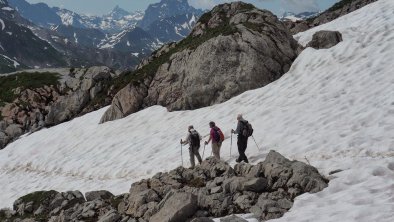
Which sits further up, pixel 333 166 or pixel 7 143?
pixel 7 143

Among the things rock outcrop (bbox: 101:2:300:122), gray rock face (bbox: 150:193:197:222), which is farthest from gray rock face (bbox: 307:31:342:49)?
gray rock face (bbox: 150:193:197:222)

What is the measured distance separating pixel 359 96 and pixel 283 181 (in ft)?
36.4

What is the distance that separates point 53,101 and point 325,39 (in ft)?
116

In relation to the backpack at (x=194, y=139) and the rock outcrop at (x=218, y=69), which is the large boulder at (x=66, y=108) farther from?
the backpack at (x=194, y=139)

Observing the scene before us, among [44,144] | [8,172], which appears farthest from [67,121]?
[8,172]

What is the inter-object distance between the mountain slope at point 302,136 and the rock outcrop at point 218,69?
132cm

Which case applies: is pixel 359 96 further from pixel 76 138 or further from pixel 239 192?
pixel 76 138

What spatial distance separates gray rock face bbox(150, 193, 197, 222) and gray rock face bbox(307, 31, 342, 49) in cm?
2350

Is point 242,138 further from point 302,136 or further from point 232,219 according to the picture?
point 232,219

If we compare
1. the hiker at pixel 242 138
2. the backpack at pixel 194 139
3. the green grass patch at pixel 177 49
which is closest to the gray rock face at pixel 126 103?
the green grass patch at pixel 177 49

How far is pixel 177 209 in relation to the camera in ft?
49.4

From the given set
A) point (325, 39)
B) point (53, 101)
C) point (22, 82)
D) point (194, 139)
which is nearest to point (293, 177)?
point (194, 139)

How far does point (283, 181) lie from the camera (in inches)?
647

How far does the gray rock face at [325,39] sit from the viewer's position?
34.4 m
